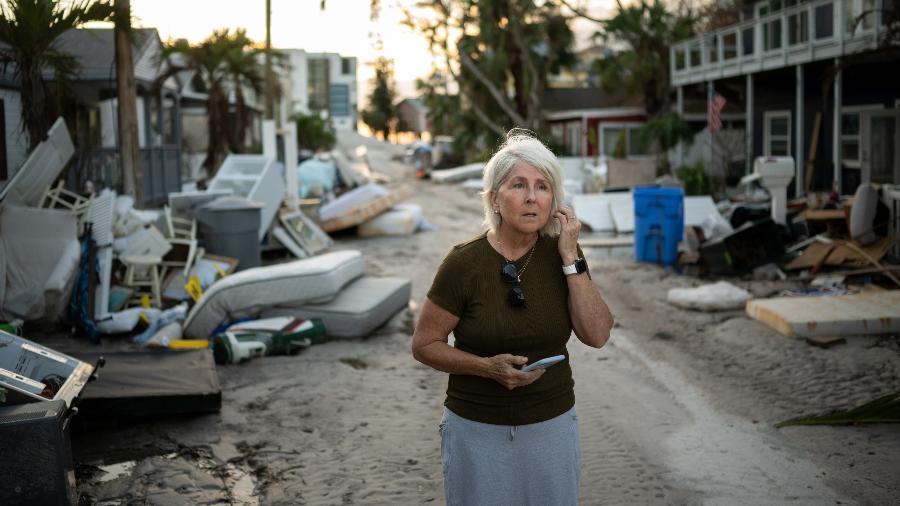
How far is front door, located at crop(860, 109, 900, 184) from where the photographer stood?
18.9 metres

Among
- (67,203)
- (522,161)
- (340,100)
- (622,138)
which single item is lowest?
(67,203)

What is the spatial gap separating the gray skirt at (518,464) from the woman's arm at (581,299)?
1.03 ft

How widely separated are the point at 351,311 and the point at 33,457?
5503 millimetres

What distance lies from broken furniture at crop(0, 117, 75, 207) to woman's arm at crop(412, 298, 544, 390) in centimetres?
753

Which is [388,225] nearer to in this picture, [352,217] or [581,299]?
[352,217]

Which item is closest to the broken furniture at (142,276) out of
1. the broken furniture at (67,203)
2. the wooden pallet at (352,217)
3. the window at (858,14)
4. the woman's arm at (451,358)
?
the broken furniture at (67,203)

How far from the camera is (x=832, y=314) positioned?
8883 mm

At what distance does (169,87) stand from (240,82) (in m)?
2.05

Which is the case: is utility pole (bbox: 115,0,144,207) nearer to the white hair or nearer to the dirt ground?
the dirt ground

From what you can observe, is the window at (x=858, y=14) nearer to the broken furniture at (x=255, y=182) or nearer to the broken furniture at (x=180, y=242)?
the broken furniture at (x=255, y=182)

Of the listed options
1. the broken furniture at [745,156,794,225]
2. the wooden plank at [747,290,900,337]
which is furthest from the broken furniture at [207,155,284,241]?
the wooden plank at [747,290,900,337]

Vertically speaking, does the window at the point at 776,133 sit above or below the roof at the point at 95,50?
below

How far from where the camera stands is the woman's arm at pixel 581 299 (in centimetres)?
315

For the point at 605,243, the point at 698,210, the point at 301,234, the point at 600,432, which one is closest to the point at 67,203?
the point at 301,234
